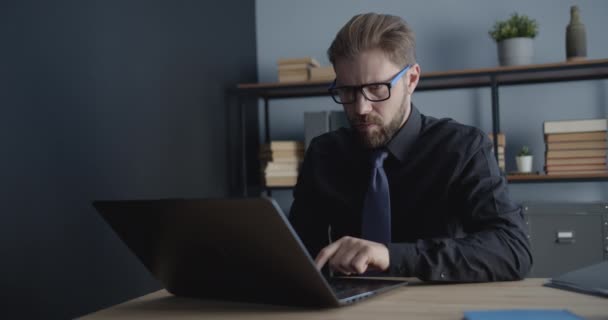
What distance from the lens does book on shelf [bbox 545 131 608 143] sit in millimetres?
2643

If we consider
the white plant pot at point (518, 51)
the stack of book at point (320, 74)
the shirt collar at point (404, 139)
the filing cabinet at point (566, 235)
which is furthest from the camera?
the stack of book at point (320, 74)

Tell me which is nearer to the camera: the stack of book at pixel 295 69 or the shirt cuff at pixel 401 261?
the shirt cuff at pixel 401 261

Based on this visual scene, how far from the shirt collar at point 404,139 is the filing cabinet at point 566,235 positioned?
52.1 inches

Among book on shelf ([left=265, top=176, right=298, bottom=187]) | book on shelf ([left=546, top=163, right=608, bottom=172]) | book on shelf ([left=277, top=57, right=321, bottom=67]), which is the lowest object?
book on shelf ([left=265, top=176, right=298, bottom=187])

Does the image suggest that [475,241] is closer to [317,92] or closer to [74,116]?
[74,116]

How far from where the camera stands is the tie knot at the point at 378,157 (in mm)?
1459

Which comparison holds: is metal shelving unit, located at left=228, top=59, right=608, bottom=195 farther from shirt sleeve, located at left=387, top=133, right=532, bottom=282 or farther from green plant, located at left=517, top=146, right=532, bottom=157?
shirt sleeve, located at left=387, top=133, right=532, bottom=282

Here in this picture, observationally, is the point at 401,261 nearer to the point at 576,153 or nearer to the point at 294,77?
the point at 576,153

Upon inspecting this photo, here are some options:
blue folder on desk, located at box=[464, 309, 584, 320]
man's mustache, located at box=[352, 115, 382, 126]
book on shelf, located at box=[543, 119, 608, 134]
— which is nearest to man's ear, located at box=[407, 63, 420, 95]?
man's mustache, located at box=[352, 115, 382, 126]

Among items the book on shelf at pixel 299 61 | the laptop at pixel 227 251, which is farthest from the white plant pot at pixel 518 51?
the laptop at pixel 227 251

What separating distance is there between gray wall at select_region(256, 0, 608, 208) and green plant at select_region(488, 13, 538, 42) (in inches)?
8.7

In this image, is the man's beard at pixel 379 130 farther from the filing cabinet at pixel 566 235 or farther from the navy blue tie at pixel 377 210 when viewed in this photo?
the filing cabinet at pixel 566 235

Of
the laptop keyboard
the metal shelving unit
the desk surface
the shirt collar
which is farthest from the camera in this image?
the metal shelving unit

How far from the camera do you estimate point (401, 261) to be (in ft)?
3.63
